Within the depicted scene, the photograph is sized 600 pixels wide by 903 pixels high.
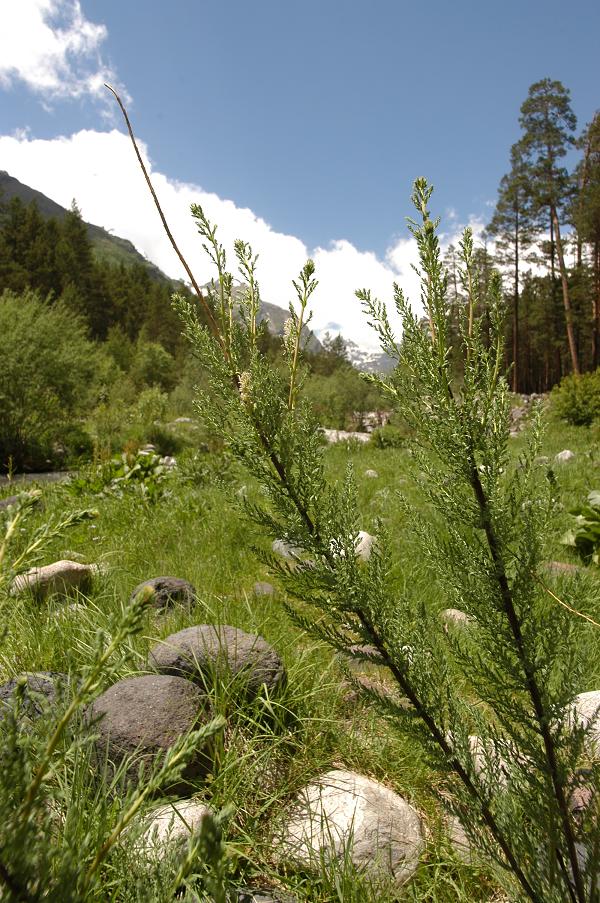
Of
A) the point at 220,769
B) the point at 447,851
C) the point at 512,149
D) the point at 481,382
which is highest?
the point at 512,149

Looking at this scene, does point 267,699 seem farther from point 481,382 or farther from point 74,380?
point 74,380

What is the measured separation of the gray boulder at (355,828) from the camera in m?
1.64

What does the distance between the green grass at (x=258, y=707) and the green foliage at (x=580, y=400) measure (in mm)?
11343

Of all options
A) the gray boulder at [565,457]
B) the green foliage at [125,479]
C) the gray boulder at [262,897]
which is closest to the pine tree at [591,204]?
the gray boulder at [565,457]

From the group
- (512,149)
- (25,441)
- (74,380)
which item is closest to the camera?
(25,441)

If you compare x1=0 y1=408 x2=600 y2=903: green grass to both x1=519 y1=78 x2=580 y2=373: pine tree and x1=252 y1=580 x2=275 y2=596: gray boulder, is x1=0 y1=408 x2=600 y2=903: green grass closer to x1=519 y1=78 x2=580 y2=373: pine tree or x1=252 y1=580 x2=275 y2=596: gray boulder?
x1=252 y1=580 x2=275 y2=596: gray boulder

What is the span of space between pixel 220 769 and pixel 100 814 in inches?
21.0

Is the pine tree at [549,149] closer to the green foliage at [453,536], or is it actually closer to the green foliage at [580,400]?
the green foliage at [580,400]

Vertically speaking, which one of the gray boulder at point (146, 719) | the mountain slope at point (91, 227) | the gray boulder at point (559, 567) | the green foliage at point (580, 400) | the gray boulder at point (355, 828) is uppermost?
the mountain slope at point (91, 227)

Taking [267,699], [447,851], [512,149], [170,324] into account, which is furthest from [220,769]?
[170,324]

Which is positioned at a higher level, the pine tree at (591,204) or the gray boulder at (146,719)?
the pine tree at (591,204)

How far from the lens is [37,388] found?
12.1 m

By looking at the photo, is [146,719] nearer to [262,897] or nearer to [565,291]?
[262,897]

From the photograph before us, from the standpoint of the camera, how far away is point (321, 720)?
218cm
